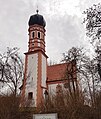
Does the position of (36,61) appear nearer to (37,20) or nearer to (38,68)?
(38,68)

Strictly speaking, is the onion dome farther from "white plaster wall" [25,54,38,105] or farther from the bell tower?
"white plaster wall" [25,54,38,105]

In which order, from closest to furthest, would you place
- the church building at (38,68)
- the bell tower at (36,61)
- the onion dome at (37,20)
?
the bell tower at (36,61) → the church building at (38,68) → the onion dome at (37,20)

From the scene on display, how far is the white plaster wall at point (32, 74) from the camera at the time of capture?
32031mm

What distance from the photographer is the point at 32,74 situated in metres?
32.9

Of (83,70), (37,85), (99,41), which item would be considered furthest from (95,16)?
(37,85)

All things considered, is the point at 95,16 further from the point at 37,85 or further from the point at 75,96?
the point at 37,85

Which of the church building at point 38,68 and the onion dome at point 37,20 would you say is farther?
the onion dome at point 37,20

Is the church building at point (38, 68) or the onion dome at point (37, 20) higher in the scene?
the onion dome at point (37, 20)

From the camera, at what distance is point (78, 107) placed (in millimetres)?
12734

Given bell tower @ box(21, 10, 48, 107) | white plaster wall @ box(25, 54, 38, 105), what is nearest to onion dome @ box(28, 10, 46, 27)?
bell tower @ box(21, 10, 48, 107)

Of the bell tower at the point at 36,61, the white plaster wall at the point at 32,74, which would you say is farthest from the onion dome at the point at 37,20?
the white plaster wall at the point at 32,74

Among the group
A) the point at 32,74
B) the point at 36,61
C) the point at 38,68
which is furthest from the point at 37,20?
the point at 32,74

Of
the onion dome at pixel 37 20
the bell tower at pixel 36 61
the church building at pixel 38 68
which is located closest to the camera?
the bell tower at pixel 36 61

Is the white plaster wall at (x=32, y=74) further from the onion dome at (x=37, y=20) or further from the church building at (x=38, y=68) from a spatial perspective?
the onion dome at (x=37, y=20)
